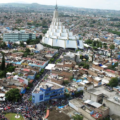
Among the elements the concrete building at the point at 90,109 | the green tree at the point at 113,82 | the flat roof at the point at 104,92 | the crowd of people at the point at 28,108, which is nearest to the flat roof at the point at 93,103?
the concrete building at the point at 90,109

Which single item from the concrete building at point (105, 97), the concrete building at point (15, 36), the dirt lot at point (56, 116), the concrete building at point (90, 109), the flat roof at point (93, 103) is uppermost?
the concrete building at point (15, 36)

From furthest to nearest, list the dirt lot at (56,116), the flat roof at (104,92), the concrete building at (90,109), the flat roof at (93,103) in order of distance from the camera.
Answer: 1. the flat roof at (104,92)
2. the flat roof at (93,103)
3. the concrete building at (90,109)
4. the dirt lot at (56,116)

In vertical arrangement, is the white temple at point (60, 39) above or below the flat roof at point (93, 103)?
above

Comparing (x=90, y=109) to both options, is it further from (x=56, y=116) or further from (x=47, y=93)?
(x=47, y=93)

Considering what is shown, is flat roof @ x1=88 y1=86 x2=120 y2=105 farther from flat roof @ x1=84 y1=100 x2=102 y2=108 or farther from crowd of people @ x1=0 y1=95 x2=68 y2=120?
crowd of people @ x1=0 y1=95 x2=68 y2=120

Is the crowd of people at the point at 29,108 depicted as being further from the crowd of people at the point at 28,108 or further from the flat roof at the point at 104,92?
the flat roof at the point at 104,92

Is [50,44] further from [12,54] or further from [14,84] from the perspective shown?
[14,84]

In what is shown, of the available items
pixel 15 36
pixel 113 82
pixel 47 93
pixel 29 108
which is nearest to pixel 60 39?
pixel 15 36

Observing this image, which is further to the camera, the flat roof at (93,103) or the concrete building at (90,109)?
the flat roof at (93,103)
